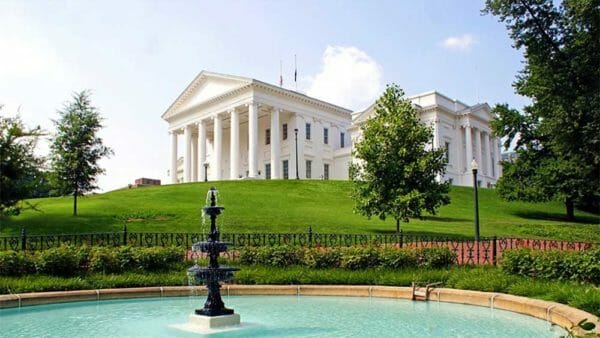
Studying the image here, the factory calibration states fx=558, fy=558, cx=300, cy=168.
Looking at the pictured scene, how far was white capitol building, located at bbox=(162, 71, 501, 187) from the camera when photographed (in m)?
64.0

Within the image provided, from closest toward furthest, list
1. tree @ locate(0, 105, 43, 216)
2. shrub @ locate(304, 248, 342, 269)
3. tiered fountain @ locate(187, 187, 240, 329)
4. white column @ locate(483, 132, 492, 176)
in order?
tiered fountain @ locate(187, 187, 240, 329), shrub @ locate(304, 248, 342, 269), tree @ locate(0, 105, 43, 216), white column @ locate(483, 132, 492, 176)

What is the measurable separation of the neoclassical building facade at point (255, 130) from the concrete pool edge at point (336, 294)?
46930mm

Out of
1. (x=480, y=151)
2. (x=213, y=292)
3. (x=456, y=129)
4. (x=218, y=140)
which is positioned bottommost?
(x=213, y=292)

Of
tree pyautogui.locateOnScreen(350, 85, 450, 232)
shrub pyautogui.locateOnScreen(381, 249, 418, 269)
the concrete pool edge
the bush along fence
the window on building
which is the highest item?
the window on building

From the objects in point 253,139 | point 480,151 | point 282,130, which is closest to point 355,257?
point 253,139

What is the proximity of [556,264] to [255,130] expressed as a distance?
5140 cm

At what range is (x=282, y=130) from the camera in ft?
232

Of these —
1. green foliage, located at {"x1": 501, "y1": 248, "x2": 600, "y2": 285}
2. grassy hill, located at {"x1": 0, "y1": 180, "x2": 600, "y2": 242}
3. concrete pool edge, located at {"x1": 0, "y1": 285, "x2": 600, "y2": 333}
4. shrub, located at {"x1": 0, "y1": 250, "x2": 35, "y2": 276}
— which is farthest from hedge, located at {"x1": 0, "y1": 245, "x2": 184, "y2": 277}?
grassy hill, located at {"x1": 0, "y1": 180, "x2": 600, "y2": 242}

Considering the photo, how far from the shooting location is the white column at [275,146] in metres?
64.2

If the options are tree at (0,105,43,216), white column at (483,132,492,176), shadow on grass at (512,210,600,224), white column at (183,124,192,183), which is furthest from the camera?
white column at (483,132,492,176)

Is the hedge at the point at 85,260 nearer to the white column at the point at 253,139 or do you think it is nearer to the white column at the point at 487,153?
the white column at the point at 253,139

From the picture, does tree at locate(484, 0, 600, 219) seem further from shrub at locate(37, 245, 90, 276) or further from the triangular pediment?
the triangular pediment

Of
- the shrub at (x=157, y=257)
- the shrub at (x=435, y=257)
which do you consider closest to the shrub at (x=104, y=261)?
the shrub at (x=157, y=257)

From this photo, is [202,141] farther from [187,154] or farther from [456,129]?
[456,129]
